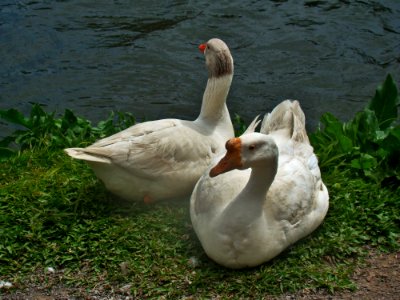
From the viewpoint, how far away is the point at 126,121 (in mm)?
7367

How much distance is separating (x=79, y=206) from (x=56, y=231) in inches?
14.6

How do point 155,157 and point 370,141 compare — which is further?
point 370,141

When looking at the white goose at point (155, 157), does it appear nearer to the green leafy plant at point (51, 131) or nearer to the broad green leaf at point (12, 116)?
the green leafy plant at point (51, 131)

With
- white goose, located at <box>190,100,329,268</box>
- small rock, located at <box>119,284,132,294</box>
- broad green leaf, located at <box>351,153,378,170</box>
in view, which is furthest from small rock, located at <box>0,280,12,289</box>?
broad green leaf, located at <box>351,153,378,170</box>

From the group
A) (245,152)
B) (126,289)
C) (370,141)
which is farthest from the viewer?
(370,141)

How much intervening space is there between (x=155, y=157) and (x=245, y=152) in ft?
3.67

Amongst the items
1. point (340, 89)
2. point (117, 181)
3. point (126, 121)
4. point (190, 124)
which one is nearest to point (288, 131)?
point (190, 124)

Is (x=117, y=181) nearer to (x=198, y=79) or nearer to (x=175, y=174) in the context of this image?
(x=175, y=174)

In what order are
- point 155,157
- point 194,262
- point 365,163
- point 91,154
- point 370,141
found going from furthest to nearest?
1. point 370,141
2. point 365,163
3. point 155,157
4. point 91,154
5. point 194,262

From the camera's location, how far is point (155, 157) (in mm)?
5633

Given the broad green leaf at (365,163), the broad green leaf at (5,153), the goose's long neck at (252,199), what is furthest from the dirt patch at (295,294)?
the broad green leaf at (5,153)

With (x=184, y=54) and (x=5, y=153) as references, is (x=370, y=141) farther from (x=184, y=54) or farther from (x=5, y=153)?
(x=184, y=54)

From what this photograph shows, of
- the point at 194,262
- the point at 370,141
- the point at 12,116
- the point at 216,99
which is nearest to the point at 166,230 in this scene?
the point at 194,262

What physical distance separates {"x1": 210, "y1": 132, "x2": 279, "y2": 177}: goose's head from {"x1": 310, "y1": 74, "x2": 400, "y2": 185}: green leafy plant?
5.64ft
